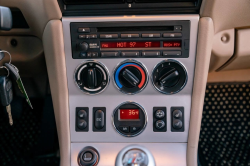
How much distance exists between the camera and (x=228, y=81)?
1.34 meters

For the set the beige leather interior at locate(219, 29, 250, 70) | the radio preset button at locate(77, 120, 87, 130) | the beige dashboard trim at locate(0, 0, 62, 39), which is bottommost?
the radio preset button at locate(77, 120, 87, 130)

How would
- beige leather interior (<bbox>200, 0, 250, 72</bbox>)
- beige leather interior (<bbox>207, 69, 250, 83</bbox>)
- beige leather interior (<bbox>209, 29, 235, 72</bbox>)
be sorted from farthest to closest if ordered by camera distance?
beige leather interior (<bbox>207, 69, 250, 83</bbox>), beige leather interior (<bbox>209, 29, 235, 72</bbox>), beige leather interior (<bbox>200, 0, 250, 72</bbox>)

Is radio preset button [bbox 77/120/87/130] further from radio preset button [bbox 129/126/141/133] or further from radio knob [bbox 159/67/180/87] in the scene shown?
radio knob [bbox 159/67/180/87]

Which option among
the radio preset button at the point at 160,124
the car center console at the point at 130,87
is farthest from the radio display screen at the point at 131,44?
the radio preset button at the point at 160,124

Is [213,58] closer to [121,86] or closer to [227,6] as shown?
[227,6]

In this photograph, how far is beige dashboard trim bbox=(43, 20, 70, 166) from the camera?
0.78 metres

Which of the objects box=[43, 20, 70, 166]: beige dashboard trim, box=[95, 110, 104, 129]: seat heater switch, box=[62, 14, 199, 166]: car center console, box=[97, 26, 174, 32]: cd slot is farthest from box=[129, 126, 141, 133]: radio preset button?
box=[97, 26, 174, 32]: cd slot

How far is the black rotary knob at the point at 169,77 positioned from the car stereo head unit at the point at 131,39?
32 mm

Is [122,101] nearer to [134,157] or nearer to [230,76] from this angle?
[134,157]

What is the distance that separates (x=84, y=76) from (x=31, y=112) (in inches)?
25.6

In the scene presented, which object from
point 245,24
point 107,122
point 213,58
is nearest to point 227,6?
point 245,24

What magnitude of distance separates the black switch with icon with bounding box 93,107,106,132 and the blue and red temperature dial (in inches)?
3.8

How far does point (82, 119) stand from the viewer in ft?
2.71

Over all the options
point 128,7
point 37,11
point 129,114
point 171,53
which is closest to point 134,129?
point 129,114
